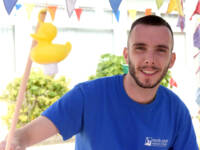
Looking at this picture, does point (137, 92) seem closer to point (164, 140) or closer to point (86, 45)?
point (164, 140)

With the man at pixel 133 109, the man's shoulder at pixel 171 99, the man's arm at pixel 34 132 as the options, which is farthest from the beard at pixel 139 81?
the man's arm at pixel 34 132

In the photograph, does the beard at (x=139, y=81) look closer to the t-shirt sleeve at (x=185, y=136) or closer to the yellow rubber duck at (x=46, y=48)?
the t-shirt sleeve at (x=185, y=136)

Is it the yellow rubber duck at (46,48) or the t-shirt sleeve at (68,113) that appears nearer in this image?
the yellow rubber duck at (46,48)

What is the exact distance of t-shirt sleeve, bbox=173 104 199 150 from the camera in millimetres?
1042

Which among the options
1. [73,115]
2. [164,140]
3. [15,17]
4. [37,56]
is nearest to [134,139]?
[164,140]

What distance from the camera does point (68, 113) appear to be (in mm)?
901

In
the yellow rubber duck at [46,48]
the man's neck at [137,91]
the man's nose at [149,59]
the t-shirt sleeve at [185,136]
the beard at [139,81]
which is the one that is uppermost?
the yellow rubber duck at [46,48]

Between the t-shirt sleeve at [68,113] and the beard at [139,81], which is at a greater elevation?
the beard at [139,81]

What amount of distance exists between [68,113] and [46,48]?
580 millimetres

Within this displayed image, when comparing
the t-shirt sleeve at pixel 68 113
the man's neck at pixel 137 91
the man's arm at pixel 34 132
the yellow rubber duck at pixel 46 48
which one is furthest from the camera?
the man's neck at pixel 137 91

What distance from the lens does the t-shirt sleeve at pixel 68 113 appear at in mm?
881

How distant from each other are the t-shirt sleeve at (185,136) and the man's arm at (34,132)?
1.56 ft

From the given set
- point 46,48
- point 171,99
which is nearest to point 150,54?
point 171,99

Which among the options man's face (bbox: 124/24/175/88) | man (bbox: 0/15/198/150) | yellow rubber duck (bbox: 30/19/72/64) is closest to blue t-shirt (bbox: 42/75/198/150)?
man (bbox: 0/15/198/150)
